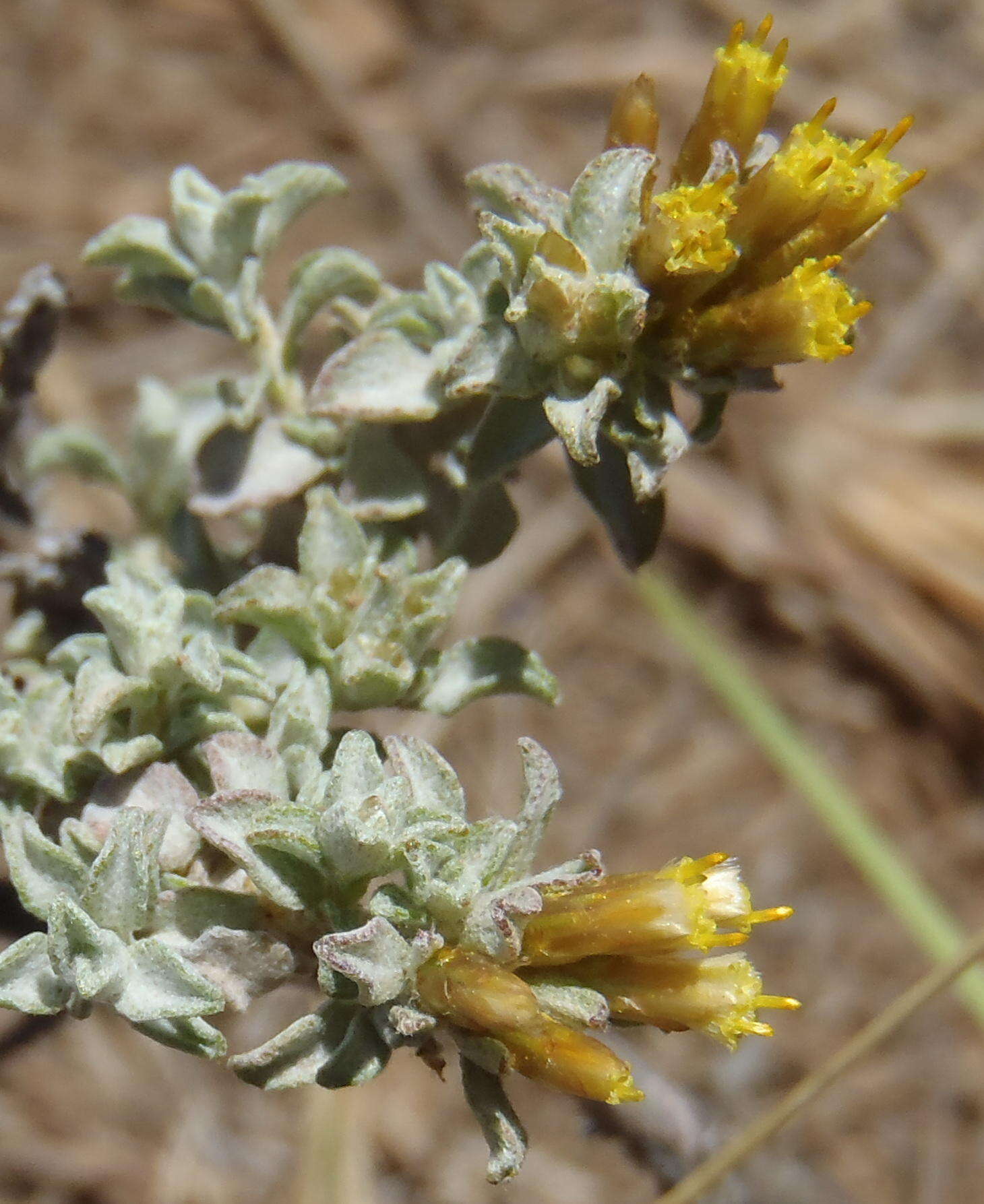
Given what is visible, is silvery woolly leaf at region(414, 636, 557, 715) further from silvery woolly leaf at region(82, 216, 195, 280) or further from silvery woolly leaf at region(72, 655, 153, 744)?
silvery woolly leaf at region(82, 216, 195, 280)

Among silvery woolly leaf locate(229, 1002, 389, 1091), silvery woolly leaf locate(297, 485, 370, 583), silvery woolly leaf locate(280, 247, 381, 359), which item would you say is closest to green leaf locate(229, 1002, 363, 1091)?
silvery woolly leaf locate(229, 1002, 389, 1091)

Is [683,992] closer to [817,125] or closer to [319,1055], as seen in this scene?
[319,1055]

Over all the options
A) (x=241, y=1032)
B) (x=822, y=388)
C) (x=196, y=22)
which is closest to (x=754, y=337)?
(x=241, y=1032)

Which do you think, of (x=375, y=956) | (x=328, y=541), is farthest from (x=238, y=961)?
(x=328, y=541)

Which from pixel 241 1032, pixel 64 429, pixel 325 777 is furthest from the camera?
pixel 241 1032

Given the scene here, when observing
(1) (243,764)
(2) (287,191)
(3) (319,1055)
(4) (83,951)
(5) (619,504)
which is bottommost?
(3) (319,1055)

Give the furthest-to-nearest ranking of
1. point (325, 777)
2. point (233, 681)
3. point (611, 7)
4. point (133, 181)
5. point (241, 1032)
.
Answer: point (611, 7)
point (133, 181)
point (241, 1032)
point (233, 681)
point (325, 777)

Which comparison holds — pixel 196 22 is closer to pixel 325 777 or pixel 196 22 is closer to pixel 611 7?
pixel 611 7

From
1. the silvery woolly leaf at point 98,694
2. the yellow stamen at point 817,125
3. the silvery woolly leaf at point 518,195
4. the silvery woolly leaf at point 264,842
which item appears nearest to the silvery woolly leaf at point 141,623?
the silvery woolly leaf at point 98,694
